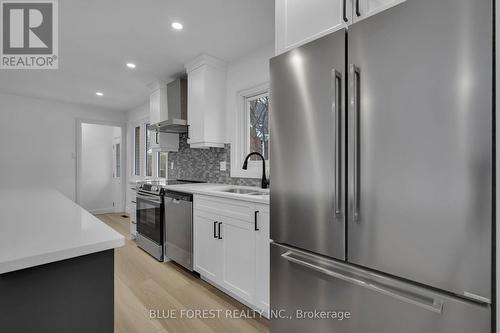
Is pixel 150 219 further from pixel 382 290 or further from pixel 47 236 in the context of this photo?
pixel 382 290

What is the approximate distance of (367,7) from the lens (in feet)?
3.66

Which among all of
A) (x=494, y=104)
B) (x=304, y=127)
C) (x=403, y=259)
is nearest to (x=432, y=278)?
(x=403, y=259)

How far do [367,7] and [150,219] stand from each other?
3.03 meters

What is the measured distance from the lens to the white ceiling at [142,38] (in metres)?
1.98

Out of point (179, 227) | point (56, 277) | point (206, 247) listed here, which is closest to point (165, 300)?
point (206, 247)

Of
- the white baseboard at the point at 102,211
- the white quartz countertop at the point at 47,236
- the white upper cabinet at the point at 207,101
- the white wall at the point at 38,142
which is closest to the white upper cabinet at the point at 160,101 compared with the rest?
the white upper cabinet at the point at 207,101

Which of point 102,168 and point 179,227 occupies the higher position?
point 102,168

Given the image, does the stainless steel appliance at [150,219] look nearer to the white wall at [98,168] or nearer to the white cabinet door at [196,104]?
the white cabinet door at [196,104]

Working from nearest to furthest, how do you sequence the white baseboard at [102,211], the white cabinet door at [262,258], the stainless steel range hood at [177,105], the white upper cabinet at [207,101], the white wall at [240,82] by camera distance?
1. the white cabinet door at [262,258]
2. the white wall at [240,82]
3. the white upper cabinet at [207,101]
4. the stainless steel range hood at [177,105]
5. the white baseboard at [102,211]

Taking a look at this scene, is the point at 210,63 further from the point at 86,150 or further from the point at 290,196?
the point at 86,150

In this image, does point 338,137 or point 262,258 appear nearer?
point 338,137

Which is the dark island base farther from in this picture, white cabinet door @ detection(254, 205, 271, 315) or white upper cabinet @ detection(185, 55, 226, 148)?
white upper cabinet @ detection(185, 55, 226, 148)

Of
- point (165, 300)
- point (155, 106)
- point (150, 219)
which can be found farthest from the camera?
point (155, 106)

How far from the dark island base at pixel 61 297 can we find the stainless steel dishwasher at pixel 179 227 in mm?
1597
